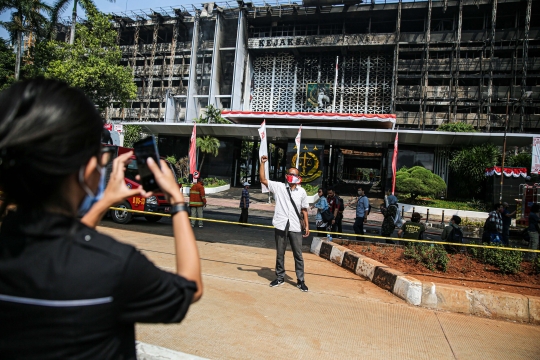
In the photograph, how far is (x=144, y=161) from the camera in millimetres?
1341

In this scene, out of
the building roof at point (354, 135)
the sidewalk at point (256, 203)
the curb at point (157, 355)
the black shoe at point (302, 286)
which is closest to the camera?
the curb at point (157, 355)

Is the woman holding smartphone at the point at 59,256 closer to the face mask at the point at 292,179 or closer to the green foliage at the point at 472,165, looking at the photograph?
the face mask at the point at 292,179

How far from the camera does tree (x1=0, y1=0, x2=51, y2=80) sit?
2159cm

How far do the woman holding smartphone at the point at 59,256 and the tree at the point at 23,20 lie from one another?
26.4 m

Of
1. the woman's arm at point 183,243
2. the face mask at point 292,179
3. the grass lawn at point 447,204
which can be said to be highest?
the face mask at point 292,179

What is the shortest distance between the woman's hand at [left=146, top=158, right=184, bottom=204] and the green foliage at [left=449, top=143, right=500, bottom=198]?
2635 centimetres

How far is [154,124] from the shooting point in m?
30.1

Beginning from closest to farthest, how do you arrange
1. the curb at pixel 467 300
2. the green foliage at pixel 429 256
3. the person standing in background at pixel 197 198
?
1. the curb at pixel 467 300
2. the green foliage at pixel 429 256
3. the person standing in background at pixel 197 198

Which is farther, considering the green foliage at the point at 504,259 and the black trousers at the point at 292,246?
the green foliage at the point at 504,259

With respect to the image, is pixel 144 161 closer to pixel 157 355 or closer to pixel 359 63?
pixel 157 355

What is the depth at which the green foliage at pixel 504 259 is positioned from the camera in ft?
20.9

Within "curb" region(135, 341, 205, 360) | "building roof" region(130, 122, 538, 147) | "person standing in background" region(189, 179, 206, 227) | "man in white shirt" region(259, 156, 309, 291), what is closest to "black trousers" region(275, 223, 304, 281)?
"man in white shirt" region(259, 156, 309, 291)

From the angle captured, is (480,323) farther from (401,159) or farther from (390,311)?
(401,159)

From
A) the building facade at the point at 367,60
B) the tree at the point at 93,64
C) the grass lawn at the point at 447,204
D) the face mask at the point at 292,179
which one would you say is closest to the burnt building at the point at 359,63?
the building facade at the point at 367,60
